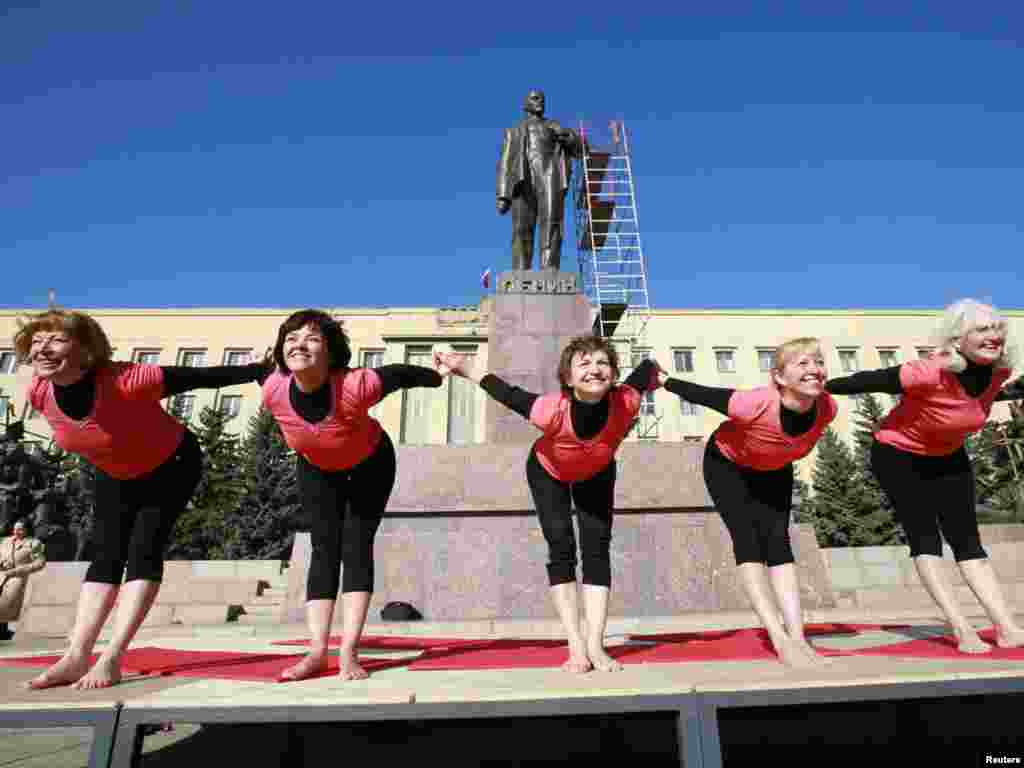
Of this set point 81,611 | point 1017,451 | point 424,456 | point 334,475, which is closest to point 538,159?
point 424,456

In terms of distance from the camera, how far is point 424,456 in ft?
24.2

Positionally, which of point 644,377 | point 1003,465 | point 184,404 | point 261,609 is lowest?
point 261,609

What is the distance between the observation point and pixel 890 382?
3346 mm

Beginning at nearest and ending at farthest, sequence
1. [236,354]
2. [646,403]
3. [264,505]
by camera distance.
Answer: [646,403] → [264,505] → [236,354]

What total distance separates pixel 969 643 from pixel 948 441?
110 cm

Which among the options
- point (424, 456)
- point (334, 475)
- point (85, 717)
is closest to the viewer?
point (85, 717)

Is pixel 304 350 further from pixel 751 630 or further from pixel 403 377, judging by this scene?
pixel 751 630

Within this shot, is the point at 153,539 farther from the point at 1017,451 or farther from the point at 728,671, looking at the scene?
the point at 1017,451

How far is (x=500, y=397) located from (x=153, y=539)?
6.29ft

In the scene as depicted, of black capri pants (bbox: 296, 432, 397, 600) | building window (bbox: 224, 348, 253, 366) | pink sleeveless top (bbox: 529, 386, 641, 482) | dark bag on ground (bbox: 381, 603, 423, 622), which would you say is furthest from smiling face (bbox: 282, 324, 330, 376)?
building window (bbox: 224, 348, 253, 366)

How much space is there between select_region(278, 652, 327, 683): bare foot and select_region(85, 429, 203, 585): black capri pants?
86 cm

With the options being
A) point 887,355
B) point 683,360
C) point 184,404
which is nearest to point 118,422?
point 184,404

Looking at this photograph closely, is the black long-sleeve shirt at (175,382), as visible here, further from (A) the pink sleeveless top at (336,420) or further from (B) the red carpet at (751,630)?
(B) the red carpet at (751,630)

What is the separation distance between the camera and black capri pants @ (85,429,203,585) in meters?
2.95
